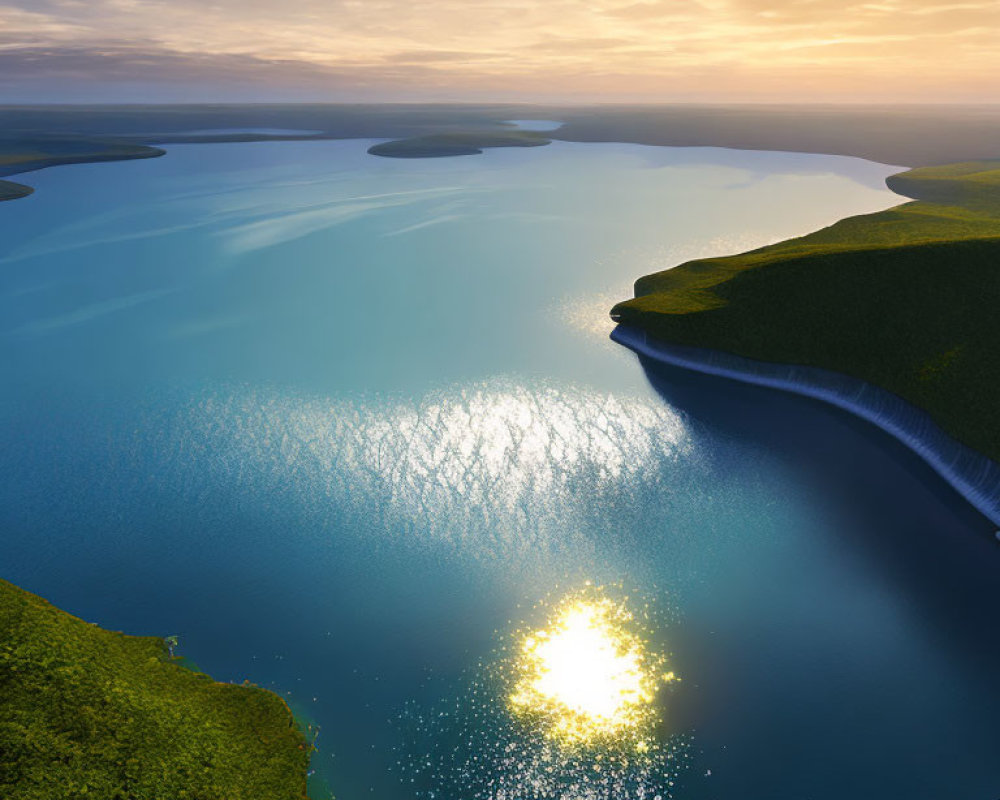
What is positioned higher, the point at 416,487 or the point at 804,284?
the point at 804,284

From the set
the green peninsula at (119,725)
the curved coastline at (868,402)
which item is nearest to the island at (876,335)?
the curved coastline at (868,402)

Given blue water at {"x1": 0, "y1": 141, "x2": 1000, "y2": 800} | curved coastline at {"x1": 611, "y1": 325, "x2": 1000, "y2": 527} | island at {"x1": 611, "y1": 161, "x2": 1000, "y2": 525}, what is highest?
island at {"x1": 611, "y1": 161, "x2": 1000, "y2": 525}

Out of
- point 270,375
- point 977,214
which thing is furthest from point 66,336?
point 977,214

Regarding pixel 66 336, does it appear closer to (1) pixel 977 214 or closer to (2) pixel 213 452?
(2) pixel 213 452

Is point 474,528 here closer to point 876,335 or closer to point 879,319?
point 876,335

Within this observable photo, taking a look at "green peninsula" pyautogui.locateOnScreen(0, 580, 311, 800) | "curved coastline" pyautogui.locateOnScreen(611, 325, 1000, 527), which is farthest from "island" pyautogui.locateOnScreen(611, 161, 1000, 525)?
"green peninsula" pyautogui.locateOnScreen(0, 580, 311, 800)

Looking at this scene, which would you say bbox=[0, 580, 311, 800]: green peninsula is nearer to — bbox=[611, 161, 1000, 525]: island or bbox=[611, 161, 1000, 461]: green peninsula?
bbox=[611, 161, 1000, 525]: island

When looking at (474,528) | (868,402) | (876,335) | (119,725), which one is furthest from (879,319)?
(119,725)
